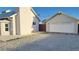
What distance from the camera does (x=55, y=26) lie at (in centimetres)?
369

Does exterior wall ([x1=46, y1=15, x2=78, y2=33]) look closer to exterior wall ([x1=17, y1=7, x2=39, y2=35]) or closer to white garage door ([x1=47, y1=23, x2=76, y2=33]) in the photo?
white garage door ([x1=47, y1=23, x2=76, y2=33])

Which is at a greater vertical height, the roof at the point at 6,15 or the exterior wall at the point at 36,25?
the roof at the point at 6,15

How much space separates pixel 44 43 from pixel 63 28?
15.7 inches

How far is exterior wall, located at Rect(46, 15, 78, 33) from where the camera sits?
3615 mm

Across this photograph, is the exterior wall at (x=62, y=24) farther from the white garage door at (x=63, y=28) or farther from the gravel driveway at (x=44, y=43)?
the gravel driveway at (x=44, y=43)

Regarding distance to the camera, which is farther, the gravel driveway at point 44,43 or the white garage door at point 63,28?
the white garage door at point 63,28

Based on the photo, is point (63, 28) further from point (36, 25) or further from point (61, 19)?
point (36, 25)

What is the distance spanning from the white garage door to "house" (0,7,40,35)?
23 cm

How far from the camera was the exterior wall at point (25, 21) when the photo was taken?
3580 mm

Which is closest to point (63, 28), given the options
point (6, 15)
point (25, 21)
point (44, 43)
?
point (44, 43)

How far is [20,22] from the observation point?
360 centimetres

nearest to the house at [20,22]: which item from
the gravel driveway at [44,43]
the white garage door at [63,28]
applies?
the gravel driveway at [44,43]

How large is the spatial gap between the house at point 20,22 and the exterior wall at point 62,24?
205 mm
